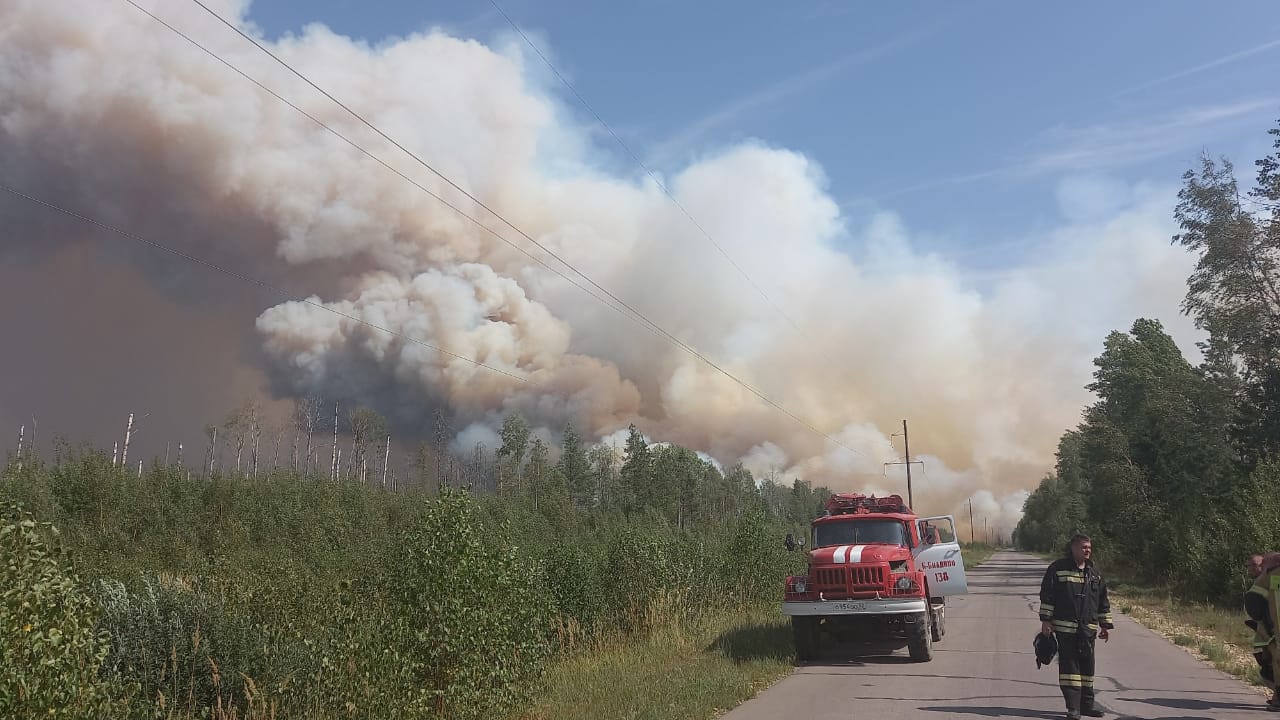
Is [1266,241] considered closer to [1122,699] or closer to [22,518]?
[1122,699]

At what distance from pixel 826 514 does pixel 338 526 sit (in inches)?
1466

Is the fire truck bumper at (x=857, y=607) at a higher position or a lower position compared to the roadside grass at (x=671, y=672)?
higher

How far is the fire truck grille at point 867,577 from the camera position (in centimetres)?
1530

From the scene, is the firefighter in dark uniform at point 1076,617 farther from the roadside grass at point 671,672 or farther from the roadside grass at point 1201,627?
the roadside grass at point 671,672

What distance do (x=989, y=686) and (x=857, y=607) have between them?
9.86 ft

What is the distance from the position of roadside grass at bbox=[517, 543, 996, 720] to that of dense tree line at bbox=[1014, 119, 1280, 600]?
14.6 meters

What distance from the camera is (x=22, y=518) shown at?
5.56 m

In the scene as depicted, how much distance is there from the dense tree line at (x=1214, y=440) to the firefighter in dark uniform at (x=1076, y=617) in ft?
52.0

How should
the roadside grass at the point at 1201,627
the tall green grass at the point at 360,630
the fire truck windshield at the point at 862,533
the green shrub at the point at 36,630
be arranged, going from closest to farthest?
the green shrub at the point at 36,630 < the tall green grass at the point at 360,630 < the roadside grass at the point at 1201,627 < the fire truck windshield at the point at 862,533

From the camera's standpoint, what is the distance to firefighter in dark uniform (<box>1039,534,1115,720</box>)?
986 centimetres

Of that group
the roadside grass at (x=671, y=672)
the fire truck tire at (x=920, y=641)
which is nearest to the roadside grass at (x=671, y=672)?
the roadside grass at (x=671, y=672)

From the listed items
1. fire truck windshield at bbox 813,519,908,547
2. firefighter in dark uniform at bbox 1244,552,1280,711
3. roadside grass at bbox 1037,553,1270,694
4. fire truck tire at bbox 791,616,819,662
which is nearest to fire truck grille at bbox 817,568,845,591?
fire truck tire at bbox 791,616,819,662

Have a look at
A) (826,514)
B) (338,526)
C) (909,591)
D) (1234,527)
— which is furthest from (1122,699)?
(338,526)

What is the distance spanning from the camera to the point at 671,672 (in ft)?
44.7
